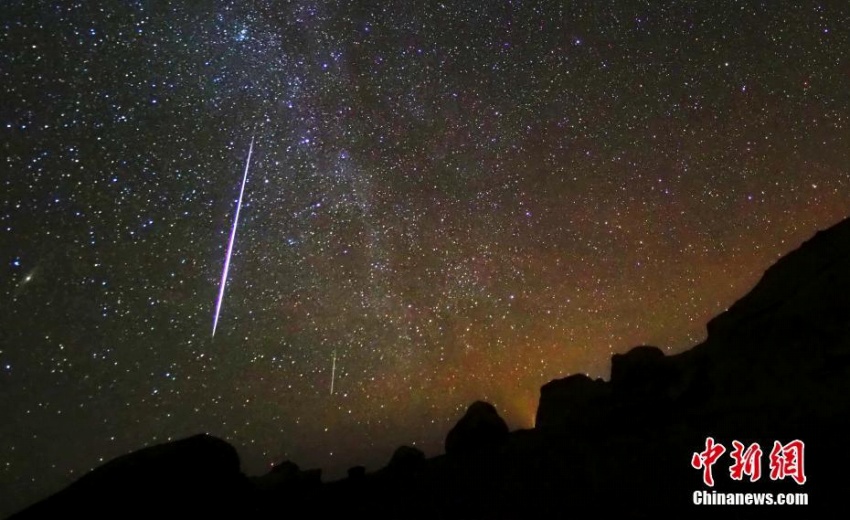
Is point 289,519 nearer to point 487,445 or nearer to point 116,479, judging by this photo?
point 116,479

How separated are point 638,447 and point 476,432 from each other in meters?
8.22

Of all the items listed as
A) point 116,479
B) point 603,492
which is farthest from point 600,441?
point 116,479

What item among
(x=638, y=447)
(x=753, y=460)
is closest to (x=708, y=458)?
(x=753, y=460)

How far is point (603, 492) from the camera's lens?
35.1 feet

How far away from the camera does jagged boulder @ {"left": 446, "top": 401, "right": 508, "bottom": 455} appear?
19.4 metres

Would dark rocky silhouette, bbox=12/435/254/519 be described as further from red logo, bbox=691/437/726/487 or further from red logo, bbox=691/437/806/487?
red logo, bbox=691/437/806/487

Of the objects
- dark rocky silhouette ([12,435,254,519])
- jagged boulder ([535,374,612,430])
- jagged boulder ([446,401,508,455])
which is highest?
jagged boulder ([535,374,612,430])

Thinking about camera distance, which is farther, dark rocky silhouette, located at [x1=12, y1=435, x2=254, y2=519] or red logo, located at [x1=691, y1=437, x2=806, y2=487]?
dark rocky silhouette, located at [x1=12, y1=435, x2=254, y2=519]

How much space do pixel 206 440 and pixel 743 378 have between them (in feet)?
60.0

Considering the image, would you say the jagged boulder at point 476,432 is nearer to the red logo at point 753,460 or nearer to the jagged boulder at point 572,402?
the jagged boulder at point 572,402

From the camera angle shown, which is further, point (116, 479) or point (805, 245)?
point (805, 245)

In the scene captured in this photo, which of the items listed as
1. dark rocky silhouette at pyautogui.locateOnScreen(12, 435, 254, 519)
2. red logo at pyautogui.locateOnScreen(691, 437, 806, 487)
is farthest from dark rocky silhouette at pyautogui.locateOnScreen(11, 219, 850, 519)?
red logo at pyautogui.locateOnScreen(691, 437, 806, 487)

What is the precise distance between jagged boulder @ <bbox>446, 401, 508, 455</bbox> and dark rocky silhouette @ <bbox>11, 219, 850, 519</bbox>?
6cm

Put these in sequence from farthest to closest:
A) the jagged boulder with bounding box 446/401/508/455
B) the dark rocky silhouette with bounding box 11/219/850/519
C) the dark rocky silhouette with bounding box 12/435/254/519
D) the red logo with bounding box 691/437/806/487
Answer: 1. the jagged boulder with bounding box 446/401/508/455
2. the dark rocky silhouette with bounding box 12/435/254/519
3. the dark rocky silhouette with bounding box 11/219/850/519
4. the red logo with bounding box 691/437/806/487
